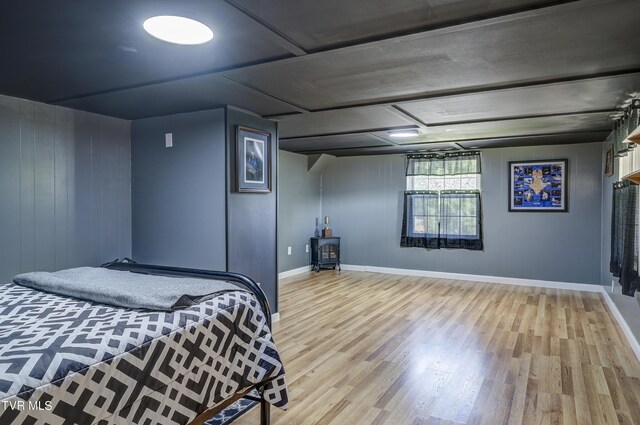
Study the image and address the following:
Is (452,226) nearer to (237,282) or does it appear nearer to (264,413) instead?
(237,282)

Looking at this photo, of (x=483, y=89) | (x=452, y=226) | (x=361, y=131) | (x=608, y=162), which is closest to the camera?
(x=483, y=89)

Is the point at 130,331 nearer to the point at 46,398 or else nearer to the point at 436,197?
the point at 46,398

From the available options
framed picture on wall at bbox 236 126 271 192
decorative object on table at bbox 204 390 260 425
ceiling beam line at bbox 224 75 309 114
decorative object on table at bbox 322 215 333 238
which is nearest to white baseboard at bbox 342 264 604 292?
decorative object on table at bbox 322 215 333 238

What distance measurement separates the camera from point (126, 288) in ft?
6.85

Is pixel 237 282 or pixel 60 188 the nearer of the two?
pixel 237 282

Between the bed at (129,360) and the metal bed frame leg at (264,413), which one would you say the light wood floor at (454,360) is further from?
the bed at (129,360)

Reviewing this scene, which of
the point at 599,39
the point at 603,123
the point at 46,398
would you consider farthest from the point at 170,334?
the point at 603,123

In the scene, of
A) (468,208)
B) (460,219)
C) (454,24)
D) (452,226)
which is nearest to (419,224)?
(452,226)

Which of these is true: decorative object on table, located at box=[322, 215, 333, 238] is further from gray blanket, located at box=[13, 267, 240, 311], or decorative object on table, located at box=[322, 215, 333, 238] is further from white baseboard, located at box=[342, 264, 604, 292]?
gray blanket, located at box=[13, 267, 240, 311]

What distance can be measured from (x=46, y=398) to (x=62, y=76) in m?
2.22

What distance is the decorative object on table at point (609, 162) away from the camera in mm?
4832

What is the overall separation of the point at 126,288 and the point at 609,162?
542 centimetres

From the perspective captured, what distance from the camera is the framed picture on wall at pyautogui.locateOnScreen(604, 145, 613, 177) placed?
4834 mm

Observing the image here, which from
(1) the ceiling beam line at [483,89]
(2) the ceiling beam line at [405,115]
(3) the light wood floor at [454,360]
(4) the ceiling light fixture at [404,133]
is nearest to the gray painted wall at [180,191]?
(1) the ceiling beam line at [483,89]
